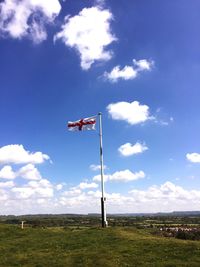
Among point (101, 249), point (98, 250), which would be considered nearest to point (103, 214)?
point (101, 249)

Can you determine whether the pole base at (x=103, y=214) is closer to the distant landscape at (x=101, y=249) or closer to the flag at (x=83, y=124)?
the distant landscape at (x=101, y=249)

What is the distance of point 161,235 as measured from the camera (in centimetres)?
3216

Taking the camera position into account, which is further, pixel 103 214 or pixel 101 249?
pixel 103 214

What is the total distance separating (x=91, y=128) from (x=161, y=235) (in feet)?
36.7

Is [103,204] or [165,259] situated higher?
[103,204]

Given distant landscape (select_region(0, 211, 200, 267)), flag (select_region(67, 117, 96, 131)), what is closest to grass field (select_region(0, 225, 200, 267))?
distant landscape (select_region(0, 211, 200, 267))

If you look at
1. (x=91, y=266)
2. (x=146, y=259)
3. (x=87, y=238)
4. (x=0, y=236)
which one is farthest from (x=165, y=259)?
(x=0, y=236)

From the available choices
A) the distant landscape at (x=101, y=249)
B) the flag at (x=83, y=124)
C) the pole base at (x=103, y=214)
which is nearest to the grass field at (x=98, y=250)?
the distant landscape at (x=101, y=249)

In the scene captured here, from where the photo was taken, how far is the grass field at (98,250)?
893 inches

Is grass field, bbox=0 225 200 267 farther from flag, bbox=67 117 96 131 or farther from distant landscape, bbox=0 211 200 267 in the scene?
flag, bbox=67 117 96 131

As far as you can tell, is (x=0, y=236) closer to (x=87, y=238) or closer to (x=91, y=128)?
(x=87, y=238)

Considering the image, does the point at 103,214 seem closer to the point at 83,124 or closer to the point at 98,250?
the point at 83,124

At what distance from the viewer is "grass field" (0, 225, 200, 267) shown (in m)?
22.7

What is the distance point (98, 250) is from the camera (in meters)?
25.4
